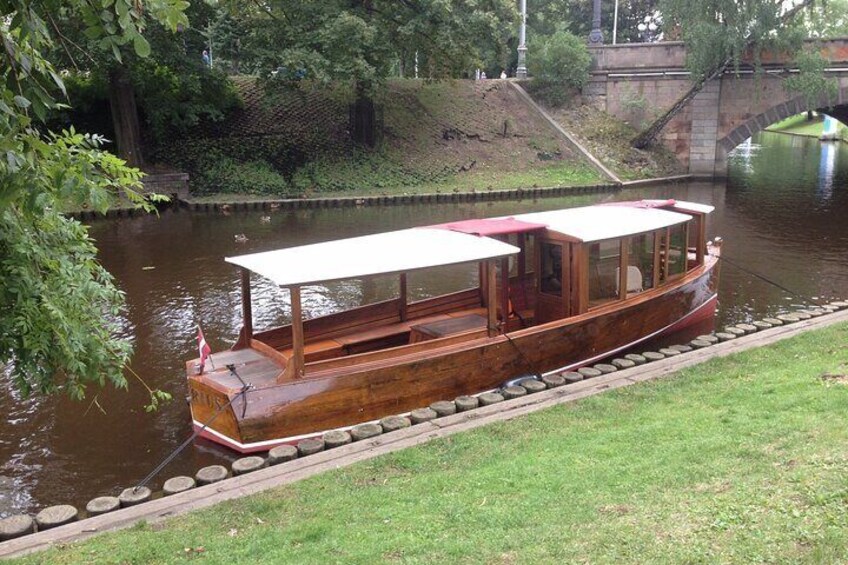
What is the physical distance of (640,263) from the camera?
12.5 m

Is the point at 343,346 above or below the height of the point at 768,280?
above

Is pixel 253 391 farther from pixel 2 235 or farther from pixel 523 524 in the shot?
pixel 2 235

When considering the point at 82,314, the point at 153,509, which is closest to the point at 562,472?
the point at 153,509

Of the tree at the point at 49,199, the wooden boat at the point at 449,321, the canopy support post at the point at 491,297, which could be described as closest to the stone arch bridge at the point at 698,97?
the wooden boat at the point at 449,321

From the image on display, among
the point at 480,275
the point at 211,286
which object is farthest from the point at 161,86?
the point at 480,275

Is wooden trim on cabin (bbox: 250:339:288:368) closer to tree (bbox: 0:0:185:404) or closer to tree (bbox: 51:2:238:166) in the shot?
tree (bbox: 0:0:185:404)

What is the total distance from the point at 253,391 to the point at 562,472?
12.7 ft

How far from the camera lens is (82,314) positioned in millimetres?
5020

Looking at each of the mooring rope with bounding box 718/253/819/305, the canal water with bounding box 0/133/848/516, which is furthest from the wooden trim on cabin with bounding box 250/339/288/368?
the mooring rope with bounding box 718/253/819/305

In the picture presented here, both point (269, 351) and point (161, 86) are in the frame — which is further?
point (161, 86)

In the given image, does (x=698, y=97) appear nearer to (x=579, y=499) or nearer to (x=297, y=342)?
(x=297, y=342)

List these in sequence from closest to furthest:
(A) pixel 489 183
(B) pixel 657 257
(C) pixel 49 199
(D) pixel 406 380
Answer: (C) pixel 49 199 → (D) pixel 406 380 → (B) pixel 657 257 → (A) pixel 489 183

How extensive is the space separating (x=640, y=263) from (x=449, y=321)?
138 inches

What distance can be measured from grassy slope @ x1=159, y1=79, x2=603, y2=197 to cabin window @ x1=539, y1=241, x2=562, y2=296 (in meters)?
19.3
